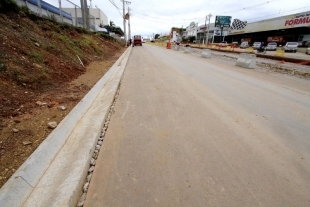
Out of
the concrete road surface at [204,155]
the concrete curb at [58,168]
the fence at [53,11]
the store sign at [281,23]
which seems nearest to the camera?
the concrete curb at [58,168]

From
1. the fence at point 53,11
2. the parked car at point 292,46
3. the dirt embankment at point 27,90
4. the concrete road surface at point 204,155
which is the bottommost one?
the concrete road surface at point 204,155

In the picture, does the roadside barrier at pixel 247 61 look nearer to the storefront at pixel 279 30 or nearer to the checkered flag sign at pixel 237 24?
the storefront at pixel 279 30

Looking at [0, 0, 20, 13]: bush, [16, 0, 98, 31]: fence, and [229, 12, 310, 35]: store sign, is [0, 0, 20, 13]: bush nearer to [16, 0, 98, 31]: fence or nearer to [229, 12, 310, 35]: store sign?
[16, 0, 98, 31]: fence

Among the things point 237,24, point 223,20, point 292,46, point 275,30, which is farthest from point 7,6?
point 237,24

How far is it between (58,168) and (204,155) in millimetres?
1995

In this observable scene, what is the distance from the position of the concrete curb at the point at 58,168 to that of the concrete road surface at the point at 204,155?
21 cm

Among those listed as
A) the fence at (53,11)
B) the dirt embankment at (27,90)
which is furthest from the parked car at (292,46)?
the dirt embankment at (27,90)

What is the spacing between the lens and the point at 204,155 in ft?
8.44

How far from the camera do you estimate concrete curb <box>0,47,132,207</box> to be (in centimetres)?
176

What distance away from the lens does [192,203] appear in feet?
6.00

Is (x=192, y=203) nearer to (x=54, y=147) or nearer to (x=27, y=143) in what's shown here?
(x=54, y=147)

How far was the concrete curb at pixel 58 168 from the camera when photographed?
1.76 meters

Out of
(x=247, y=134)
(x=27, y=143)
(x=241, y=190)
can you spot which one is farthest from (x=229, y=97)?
(x=27, y=143)

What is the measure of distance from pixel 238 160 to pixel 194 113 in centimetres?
166
